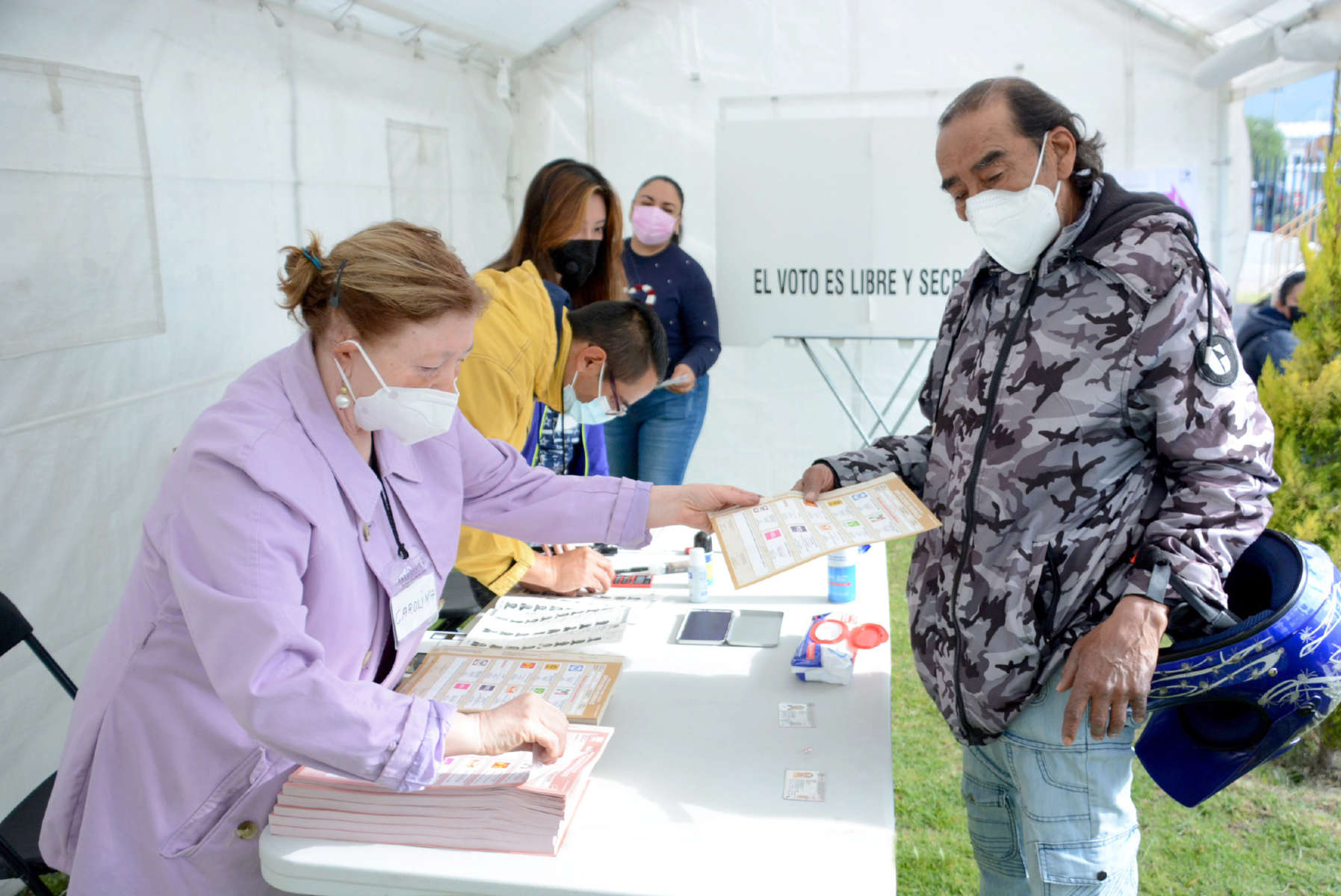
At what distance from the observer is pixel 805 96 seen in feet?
16.6

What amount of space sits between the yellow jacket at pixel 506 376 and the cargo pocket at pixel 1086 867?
1140 mm

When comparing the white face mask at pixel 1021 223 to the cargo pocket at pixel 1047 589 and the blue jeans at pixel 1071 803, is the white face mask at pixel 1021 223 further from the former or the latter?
the blue jeans at pixel 1071 803

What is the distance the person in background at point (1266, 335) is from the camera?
14.6 feet

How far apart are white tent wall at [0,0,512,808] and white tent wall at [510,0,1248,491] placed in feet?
4.11

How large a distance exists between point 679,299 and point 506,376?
92.1 inches

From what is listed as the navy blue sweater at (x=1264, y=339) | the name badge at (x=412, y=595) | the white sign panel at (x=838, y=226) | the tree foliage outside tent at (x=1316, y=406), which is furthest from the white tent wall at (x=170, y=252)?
the navy blue sweater at (x=1264, y=339)

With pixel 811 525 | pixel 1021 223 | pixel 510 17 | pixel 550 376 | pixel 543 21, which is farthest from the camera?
pixel 543 21

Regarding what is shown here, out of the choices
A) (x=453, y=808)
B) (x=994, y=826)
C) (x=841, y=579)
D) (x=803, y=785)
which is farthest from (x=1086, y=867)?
(x=453, y=808)

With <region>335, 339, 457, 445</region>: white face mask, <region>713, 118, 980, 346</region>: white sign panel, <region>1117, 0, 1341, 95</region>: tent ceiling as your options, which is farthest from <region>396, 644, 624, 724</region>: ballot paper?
<region>1117, 0, 1341, 95</region>: tent ceiling

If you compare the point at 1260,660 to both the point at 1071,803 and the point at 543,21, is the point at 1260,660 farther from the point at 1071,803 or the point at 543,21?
the point at 543,21

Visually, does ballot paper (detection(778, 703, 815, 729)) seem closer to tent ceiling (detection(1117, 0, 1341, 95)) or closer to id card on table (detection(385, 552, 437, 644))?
id card on table (detection(385, 552, 437, 644))

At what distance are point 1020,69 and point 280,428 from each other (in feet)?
14.9

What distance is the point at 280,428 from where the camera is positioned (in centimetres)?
127

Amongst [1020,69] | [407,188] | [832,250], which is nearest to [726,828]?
[407,188]
